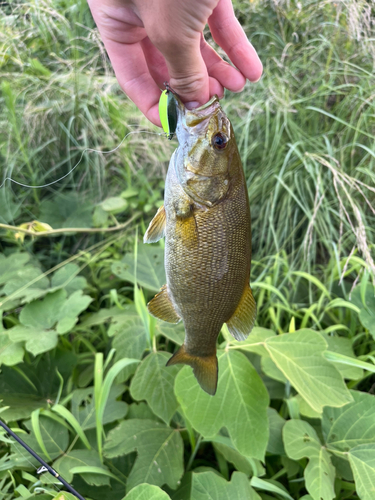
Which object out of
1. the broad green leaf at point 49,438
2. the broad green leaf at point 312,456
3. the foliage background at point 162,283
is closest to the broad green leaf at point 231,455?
the foliage background at point 162,283

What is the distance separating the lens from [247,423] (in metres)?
1.31

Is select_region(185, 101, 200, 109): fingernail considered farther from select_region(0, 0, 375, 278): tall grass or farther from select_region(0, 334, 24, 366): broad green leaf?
select_region(0, 0, 375, 278): tall grass

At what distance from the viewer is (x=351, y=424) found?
1473 mm

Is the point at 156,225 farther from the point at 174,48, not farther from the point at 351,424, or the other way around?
the point at 351,424

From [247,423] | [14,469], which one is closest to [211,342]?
[247,423]

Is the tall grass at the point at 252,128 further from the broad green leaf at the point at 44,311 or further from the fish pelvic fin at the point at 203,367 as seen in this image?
the fish pelvic fin at the point at 203,367

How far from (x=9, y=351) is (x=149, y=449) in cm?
80

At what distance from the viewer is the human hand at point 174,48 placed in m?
0.97

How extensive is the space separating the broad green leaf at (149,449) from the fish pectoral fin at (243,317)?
0.61 metres

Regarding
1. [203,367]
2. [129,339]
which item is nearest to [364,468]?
[203,367]

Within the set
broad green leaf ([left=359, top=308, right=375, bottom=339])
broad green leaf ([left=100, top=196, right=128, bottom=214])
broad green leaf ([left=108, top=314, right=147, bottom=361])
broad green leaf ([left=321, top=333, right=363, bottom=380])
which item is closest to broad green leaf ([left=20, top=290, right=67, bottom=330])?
broad green leaf ([left=108, top=314, right=147, bottom=361])

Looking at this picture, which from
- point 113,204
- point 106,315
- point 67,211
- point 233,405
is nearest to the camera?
point 233,405

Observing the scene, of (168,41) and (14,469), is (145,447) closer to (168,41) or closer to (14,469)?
(14,469)

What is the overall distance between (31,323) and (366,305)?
1812 mm
